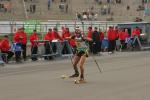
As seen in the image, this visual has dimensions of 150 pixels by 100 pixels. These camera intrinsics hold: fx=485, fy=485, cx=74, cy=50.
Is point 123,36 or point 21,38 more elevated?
point 21,38

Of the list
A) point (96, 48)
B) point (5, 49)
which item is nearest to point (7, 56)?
point (5, 49)

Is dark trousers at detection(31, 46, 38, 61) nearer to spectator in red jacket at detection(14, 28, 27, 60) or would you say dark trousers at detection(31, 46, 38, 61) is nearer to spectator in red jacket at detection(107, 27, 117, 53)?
spectator in red jacket at detection(14, 28, 27, 60)

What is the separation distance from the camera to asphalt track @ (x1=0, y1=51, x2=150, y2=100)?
12695mm

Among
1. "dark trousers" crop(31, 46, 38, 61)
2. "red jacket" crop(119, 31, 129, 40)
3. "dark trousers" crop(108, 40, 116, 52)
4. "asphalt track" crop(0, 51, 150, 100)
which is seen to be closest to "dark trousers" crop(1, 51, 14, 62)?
"dark trousers" crop(31, 46, 38, 61)

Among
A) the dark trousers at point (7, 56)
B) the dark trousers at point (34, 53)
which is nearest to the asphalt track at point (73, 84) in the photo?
the dark trousers at point (7, 56)

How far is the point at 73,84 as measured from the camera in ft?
50.8

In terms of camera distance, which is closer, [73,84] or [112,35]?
[73,84]

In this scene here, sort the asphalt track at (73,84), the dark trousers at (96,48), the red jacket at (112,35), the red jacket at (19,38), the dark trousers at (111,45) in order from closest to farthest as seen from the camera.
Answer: the asphalt track at (73,84) → the red jacket at (19,38) → the dark trousers at (96,48) → the dark trousers at (111,45) → the red jacket at (112,35)

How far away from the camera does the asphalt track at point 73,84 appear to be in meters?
12.7

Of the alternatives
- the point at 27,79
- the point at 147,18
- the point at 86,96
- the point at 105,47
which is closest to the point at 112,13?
the point at 147,18

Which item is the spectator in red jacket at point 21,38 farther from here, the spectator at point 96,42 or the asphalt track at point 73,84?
the spectator at point 96,42

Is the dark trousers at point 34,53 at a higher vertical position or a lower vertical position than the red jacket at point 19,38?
lower

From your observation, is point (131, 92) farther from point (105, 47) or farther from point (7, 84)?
point (105, 47)

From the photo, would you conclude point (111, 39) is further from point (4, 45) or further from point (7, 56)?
point (4, 45)
